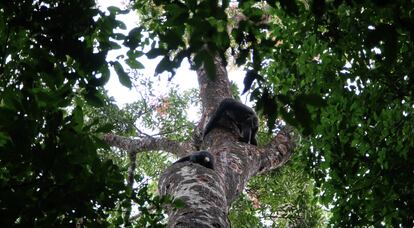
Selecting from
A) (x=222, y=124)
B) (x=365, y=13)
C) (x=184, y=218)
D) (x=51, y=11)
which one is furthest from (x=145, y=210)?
(x=222, y=124)

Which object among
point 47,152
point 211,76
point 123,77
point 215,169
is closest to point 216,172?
point 215,169

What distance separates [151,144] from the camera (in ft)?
24.0

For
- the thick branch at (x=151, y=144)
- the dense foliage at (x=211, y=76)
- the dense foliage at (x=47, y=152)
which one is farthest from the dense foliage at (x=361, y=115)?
the thick branch at (x=151, y=144)

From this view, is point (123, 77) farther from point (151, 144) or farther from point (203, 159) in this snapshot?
point (151, 144)

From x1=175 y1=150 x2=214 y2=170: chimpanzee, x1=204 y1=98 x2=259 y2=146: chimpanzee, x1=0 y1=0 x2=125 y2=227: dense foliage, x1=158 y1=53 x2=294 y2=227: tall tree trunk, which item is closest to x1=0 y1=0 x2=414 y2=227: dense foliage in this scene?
x1=0 y1=0 x2=125 y2=227: dense foliage

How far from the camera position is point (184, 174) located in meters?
4.19

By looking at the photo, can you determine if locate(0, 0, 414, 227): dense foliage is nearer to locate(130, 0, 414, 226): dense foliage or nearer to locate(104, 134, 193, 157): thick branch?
locate(130, 0, 414, 226): dense foliage

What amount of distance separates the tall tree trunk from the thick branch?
469mm

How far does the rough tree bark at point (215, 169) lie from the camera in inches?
134

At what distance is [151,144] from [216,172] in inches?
121

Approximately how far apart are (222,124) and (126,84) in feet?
12.1

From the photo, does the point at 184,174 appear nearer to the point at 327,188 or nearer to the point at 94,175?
the point at 327,188

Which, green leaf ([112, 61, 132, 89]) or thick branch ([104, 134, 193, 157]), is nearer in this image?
green leaf ([112, 61, 132, 89])

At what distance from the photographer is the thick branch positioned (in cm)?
680
